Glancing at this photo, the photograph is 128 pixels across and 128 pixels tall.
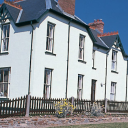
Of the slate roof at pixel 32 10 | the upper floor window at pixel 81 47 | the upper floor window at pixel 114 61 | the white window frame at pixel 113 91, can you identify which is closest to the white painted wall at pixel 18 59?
the slate roof at pixel 32 10

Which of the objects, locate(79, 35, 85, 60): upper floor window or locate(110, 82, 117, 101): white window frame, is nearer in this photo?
locate(79, 35, 85, 60): upper floor window

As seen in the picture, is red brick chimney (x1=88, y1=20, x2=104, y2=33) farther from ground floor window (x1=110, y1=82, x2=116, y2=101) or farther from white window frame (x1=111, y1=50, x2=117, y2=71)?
ground floor window (x1=110, y1=82, x2=116, y2=101)

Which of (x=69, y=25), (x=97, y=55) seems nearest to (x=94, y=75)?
(x=97, y=55)

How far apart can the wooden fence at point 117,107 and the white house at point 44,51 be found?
7.06 ft

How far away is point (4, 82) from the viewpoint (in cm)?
2077

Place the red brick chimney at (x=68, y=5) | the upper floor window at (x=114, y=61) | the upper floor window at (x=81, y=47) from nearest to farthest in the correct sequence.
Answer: the red brick chimney at (x=68, y=5) → the upper floor window at (x=81, y=47) → the upper floor window at (x=114, y=61)

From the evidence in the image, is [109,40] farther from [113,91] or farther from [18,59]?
[18,59]

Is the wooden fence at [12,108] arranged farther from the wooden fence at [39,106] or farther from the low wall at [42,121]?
the low wall at [42,121]

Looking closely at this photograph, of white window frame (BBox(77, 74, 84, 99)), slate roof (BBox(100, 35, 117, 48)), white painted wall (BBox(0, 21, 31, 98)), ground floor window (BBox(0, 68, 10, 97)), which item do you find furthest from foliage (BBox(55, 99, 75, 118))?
slate roof (BBox(100, 35, 117, 48))

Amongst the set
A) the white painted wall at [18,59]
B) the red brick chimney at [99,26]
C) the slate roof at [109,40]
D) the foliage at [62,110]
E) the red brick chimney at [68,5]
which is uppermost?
the red brick chimney at [99,26]

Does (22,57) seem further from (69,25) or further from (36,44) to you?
(69,25)

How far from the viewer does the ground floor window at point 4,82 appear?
20594mm

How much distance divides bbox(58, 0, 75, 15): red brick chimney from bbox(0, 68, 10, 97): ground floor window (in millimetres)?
7080

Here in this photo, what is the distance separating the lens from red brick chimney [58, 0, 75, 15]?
23.5 meters
